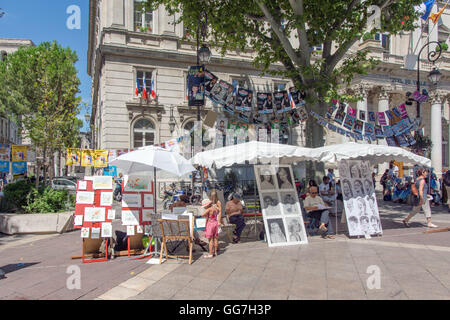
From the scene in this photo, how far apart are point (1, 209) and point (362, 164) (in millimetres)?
11800

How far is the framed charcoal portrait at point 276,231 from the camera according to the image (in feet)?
26.4

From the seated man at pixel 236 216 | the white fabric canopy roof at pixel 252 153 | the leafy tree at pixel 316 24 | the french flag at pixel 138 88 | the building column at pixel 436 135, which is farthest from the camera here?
the building column at pixel 436 135

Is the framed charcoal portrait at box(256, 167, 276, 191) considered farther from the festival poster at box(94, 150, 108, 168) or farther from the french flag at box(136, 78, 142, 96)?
the french flag at box(136, 78, 142, 96)

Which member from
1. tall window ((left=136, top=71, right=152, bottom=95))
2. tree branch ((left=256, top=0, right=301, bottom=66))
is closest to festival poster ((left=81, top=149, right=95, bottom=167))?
tall window ((left=136, top=71, right=152, bottom=95))

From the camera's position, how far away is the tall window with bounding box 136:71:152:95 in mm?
22609

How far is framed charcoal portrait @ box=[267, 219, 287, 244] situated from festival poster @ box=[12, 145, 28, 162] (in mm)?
13721

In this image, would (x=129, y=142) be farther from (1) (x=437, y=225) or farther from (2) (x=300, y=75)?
(1) (x=437, y=225)

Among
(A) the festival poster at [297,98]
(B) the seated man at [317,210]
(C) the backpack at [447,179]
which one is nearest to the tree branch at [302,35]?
(A) the festival poster at [297,98]

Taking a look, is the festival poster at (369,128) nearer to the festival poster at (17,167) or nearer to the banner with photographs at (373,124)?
the banner with photographs at (373,124)

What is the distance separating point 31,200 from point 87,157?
466 cm

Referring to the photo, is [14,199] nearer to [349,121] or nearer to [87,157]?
[87,157]

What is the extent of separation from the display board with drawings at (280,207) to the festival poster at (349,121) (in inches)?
207

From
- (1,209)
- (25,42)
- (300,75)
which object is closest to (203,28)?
(300,75)

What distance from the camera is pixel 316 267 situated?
608cm
